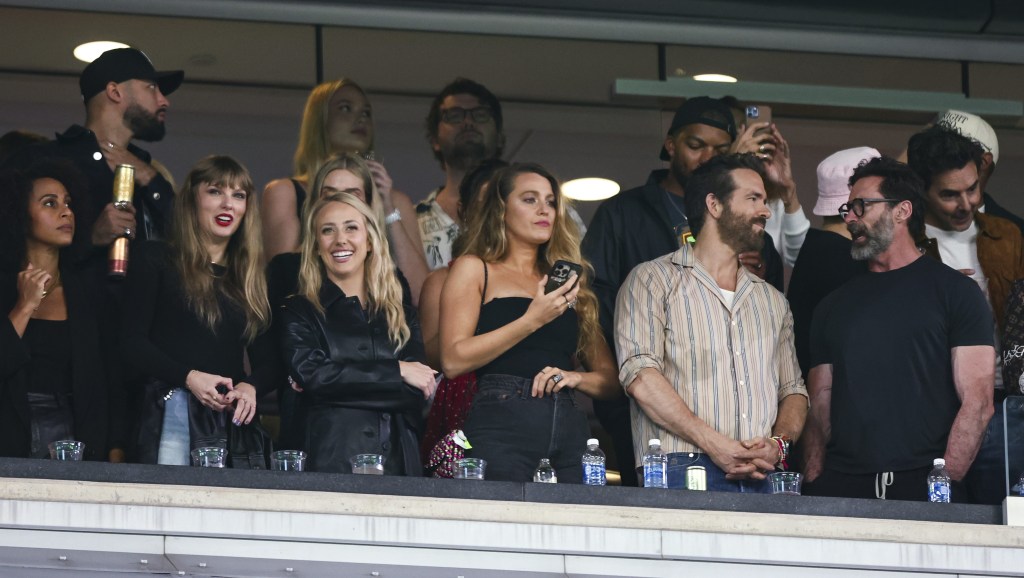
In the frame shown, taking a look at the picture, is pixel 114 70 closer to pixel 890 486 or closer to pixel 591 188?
pixel 591 188

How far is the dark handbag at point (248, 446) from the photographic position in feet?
24.0

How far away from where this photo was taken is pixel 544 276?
7707mm

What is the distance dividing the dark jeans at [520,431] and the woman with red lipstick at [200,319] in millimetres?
836

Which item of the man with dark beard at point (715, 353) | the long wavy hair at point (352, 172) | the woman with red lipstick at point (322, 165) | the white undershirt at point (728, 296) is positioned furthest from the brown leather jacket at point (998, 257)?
the long wavy hair at point (352, 172)

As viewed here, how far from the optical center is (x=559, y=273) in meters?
7.45

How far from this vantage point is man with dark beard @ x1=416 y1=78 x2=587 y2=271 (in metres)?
8.97

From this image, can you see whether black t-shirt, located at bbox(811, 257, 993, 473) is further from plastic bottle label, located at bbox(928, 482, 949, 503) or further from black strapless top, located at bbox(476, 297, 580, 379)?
black strapless top, located at bbox(476, 297, 580, 379)

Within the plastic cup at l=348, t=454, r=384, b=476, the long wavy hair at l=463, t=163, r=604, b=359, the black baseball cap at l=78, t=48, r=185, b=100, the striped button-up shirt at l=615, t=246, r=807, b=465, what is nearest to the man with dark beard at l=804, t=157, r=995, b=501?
the striped button-up shirt at l=615, t=246, r=807, b=465

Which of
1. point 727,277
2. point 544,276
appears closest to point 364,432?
point 544,276

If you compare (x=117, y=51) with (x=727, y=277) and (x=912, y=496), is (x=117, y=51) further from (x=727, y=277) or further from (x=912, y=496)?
(x=912, y=496)

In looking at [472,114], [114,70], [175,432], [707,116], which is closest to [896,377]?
[707,116]

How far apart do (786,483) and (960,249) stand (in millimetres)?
1965

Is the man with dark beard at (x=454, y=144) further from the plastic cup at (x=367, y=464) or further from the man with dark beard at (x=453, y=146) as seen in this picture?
the plastic cup at (x=367, y=464)

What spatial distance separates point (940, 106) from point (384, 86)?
307 cm
